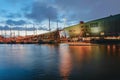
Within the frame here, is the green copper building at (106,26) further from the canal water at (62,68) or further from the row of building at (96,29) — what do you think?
the canal water at (62,68)

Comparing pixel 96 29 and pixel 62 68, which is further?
pixel 96 29

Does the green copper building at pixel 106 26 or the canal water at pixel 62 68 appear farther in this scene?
the green copper building at pixel 106 26

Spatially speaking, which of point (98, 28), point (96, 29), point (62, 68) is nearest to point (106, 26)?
point (98, 28)

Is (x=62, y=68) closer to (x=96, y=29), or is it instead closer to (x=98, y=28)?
(x=98, y=28)

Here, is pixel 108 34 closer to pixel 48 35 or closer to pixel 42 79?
pixel 48 35

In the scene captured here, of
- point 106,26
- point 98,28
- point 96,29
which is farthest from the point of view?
point 96,29

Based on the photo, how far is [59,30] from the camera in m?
178

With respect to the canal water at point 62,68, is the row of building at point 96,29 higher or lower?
higher

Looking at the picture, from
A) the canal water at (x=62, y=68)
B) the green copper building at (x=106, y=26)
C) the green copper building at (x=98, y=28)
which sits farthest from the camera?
the green copper building at (x=98, y=28)

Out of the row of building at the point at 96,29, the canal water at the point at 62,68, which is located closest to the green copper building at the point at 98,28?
the row of building at the point at 96,29

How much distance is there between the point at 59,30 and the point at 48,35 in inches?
821

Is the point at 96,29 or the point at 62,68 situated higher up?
the point at 96,29

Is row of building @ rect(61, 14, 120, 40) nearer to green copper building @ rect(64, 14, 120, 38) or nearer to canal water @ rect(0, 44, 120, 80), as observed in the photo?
green copper building @ rect(64, 14, 120, 38)

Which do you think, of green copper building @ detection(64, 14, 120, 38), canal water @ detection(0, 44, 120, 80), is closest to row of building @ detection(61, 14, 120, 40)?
green copper building @ detection(64, 14, 120, 38)
